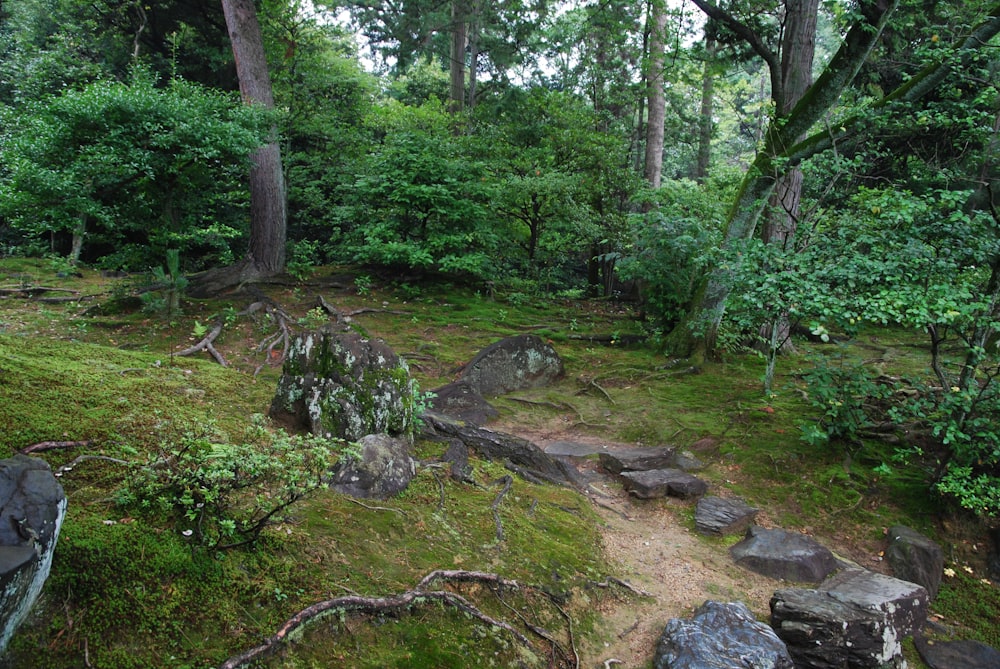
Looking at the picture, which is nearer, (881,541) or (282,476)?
(282,476)

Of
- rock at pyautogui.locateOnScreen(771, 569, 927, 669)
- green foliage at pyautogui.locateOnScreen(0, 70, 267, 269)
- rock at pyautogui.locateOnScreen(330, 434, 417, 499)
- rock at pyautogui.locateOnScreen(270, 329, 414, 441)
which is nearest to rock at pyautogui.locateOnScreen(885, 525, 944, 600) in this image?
rock at pyautogui.locateOnScreen(771, 569, 927, 669)

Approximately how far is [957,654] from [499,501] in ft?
11.2

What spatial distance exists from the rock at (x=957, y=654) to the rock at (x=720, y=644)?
1.33m

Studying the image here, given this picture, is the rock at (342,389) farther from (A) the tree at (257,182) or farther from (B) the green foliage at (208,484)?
(A) the tree at (257,182)

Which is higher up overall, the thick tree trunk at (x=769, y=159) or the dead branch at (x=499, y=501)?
the thick tree trunk at (x=769, y=159)

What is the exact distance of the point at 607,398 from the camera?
8820mm

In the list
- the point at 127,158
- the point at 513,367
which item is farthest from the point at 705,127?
the point at 127,158

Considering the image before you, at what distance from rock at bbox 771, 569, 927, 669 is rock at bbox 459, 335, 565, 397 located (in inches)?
215

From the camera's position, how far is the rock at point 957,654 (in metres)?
4.09

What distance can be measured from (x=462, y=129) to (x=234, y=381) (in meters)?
11.3

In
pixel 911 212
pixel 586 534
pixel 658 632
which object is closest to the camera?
pixel 658 632

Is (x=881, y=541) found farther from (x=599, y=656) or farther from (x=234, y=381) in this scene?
(x=234, y=381)

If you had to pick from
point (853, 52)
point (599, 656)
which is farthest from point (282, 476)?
point (853, 52)

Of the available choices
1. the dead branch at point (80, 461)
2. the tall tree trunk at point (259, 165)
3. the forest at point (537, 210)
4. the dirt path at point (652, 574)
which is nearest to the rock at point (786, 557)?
the dirt path at point (652, 574)
